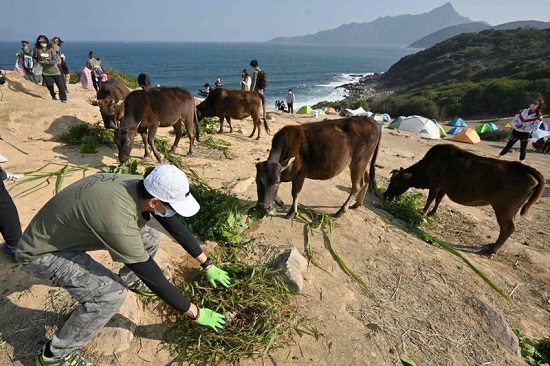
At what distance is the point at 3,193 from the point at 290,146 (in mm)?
4173

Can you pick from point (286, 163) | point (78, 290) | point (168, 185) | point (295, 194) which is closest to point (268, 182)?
point (286, 163)

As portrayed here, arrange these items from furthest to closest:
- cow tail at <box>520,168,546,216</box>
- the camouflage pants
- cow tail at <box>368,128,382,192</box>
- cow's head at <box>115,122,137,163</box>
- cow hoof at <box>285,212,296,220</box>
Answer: cow's head at <box>115,122,137,163</box>, cow tail at <box>368,128,382,192</box>, cow hoof at <box>285,212,296,220</box>, cow tail at <box>520,168,546,216</box>, the camouflage pants

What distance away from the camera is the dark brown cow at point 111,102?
347 inches

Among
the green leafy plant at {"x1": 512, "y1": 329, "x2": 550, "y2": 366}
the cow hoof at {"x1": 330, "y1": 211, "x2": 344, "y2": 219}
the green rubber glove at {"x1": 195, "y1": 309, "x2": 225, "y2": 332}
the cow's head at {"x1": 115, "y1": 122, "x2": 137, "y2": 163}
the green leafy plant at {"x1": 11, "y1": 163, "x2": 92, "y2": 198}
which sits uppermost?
the cow's head at {"x1": 115, "y1": 122, "x2": 137, "y2": 163}

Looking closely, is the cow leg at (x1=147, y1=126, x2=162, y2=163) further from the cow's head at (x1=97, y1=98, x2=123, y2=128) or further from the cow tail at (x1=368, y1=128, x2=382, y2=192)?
the cow tail at (x1=368, y1=128, x2=382, y2=192)

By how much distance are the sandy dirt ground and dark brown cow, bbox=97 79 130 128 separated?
1082 mm

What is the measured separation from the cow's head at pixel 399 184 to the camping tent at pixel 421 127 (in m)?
12.5

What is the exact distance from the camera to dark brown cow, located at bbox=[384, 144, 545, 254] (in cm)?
584

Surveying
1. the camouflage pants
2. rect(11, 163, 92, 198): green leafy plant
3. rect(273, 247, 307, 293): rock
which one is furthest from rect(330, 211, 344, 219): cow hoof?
rect(11, 163, 92, 198): green leafy plant

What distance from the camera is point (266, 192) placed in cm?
545

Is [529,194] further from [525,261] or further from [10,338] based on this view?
[10,338]

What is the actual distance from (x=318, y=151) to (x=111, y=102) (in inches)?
242

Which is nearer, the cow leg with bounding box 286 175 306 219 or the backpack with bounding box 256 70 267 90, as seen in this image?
the cow leg with bounding box 286 175 306 219

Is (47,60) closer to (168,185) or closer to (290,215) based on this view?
(290,215)
